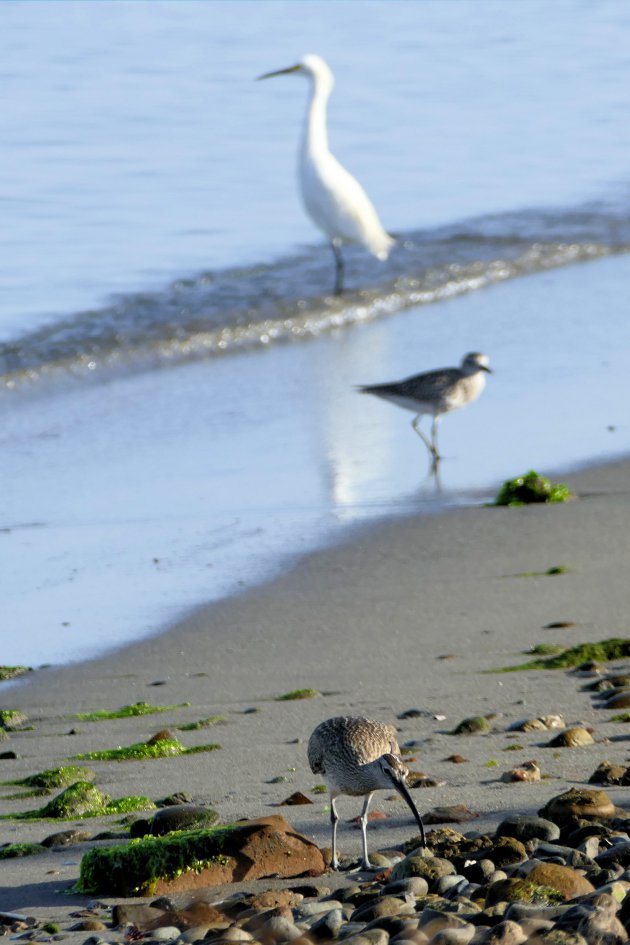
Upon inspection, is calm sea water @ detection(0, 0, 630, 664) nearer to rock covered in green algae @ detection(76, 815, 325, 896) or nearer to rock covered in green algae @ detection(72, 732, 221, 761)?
rock covered in green algae @ detection(72, 732, 221, 761)

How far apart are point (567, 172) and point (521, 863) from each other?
2062 cm

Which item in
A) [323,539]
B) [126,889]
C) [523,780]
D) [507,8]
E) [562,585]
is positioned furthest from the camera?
[507,8]

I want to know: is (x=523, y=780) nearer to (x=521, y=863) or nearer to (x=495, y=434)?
(x=521, y=863)

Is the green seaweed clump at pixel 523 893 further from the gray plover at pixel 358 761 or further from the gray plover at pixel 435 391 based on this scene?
the gray plover at pixel 435 391

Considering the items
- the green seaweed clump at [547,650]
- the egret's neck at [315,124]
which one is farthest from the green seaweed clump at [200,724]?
the egret's neck at [315,124]

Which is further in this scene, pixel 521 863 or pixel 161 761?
pixel 161 761

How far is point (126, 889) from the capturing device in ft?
12.0

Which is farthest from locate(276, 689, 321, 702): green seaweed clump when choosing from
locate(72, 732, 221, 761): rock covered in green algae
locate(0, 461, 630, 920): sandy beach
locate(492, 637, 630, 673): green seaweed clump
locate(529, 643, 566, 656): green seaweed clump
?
locate(529, 643, 566, 656): green seaweed clump

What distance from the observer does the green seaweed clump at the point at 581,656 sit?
5.57 metres

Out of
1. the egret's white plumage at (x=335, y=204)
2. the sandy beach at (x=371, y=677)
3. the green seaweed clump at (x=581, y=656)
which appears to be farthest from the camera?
the egret's white plumage at (x=335, y=204)

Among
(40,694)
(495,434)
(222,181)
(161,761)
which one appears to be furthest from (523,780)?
(222,181)

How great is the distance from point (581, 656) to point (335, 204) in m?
12.1

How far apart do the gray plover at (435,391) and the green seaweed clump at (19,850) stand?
5.62 metres

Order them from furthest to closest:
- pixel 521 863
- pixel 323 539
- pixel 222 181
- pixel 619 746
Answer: pixel 222 181, pixel 323 539, pixel 619 746, pixel 521 863
